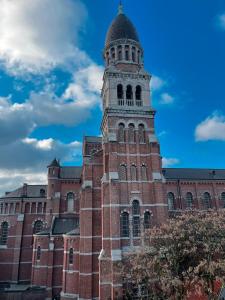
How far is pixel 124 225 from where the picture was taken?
86.1ft

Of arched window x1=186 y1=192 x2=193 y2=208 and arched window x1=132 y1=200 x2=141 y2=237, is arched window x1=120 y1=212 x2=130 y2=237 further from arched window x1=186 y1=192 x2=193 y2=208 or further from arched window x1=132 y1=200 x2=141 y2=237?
arched window x1=186 y1=192 x2=193 y2=208

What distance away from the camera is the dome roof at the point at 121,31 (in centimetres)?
3334

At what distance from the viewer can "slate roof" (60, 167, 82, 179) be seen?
40.1 metres

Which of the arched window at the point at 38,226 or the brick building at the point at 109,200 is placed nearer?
the brick building at the point at 109,200

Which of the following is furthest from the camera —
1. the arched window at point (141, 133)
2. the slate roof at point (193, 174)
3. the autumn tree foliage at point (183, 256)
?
the slate roof at point (193, 174)

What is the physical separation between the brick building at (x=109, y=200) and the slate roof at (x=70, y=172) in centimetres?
29

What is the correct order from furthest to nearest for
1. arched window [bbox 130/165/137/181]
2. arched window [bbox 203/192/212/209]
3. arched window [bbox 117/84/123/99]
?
arched window [bbox 203/192/212/209], arched window [bbox 117/84/123/99], arched window [bbox 130/165/137/181]

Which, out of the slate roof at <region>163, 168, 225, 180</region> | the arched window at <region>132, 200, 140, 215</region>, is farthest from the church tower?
the slate roof at <region>163, 168, 225, 180</region>

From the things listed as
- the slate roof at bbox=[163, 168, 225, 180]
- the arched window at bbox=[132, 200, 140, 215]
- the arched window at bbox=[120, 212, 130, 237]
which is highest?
the slate roof at bbox=[163, 168, 225, 180]

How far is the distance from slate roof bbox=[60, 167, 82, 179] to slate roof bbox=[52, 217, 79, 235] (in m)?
6.60

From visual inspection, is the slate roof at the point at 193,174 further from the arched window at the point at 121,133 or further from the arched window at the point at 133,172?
the arched window at the point at 121,133

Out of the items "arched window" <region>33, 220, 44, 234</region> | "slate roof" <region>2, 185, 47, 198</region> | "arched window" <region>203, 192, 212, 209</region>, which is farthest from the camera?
"slate roof" <region>2, 185, 47, 198</region>

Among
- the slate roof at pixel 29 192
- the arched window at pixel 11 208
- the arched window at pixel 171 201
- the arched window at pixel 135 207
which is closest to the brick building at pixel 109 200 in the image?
the arched window at pixel 171 201

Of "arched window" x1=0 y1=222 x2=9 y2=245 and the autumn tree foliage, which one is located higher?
"arched window" x1=0 y1=222 x2=9 y2=245
